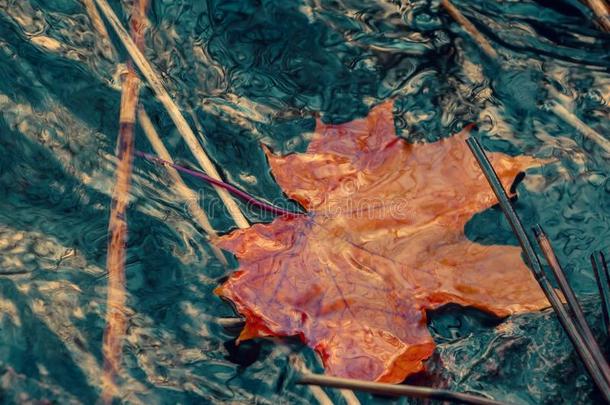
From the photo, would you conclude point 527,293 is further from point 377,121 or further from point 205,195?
point 205,195

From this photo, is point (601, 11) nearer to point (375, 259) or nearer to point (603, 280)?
point (603, 280)

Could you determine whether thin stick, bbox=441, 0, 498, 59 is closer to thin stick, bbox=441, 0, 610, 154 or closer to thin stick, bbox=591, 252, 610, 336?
thin stick, bbox=441, 0, 610, 154

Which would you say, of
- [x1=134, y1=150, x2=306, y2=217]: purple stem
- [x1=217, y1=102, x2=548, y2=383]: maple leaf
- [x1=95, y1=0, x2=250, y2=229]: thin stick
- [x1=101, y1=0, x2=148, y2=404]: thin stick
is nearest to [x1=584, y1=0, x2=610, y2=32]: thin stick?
[x1=217, y1=102, x2=548, y2=383]: maple leaf

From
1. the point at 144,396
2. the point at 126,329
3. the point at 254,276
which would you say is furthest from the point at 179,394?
the point at 254,276

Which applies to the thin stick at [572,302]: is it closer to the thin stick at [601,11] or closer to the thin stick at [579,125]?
the thin stick at [579,125]

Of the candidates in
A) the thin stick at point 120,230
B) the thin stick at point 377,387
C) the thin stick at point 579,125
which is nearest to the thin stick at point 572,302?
the thin stick at point 377,387

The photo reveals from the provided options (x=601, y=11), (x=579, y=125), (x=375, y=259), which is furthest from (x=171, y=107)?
(x=601, y=11)
